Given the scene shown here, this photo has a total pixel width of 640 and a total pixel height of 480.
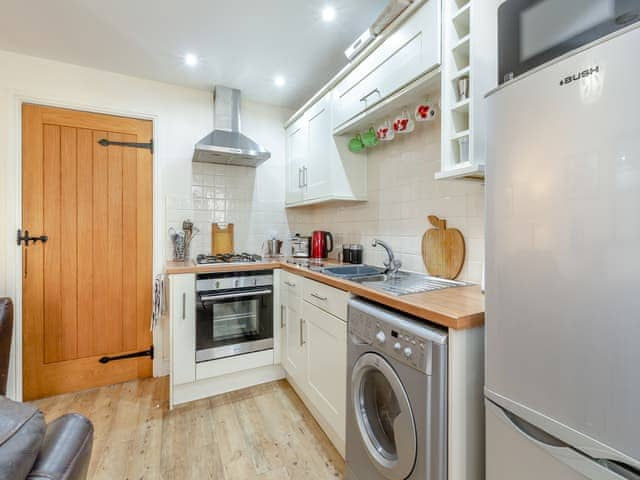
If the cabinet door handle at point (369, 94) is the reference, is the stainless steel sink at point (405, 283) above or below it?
below

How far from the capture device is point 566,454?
0.70 m

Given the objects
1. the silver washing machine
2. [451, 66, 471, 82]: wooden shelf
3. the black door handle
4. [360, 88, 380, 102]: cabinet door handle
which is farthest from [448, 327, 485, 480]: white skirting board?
the black door handle

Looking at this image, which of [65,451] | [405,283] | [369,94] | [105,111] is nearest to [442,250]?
[405,283]

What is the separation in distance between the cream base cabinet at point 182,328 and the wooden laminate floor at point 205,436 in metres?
0.26

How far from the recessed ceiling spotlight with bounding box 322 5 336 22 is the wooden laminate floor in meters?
2.45

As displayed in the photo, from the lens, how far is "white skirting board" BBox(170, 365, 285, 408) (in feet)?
6.98

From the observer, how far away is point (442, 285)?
149cm

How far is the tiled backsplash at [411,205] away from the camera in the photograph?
1547 mm

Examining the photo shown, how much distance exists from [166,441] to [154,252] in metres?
1.43

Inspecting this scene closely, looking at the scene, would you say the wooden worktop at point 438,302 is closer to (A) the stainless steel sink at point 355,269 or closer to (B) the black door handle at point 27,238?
(A) the stainless steel sink at point 355,269

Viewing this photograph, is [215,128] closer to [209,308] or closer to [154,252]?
[154,252]

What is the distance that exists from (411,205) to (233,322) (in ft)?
5.05

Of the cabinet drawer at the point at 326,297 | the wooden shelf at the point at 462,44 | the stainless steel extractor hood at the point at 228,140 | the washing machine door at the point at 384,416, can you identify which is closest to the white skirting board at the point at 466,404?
the washing machine door at the point at 384,416

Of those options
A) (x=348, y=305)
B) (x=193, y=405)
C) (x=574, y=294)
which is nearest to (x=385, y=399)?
(x=348, y=305)
